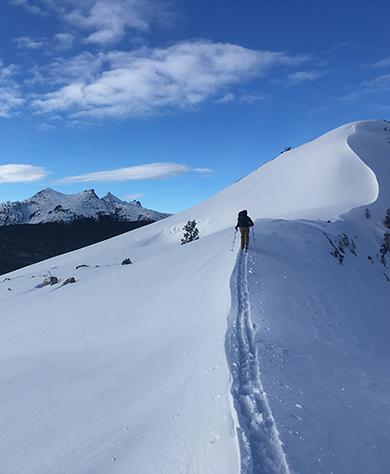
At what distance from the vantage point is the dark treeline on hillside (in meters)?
113

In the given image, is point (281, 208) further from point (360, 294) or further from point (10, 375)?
point (10, 375)

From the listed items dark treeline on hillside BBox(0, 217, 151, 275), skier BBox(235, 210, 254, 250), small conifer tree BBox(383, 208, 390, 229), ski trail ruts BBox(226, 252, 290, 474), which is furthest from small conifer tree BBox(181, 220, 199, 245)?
dark treeline on hillside BBox(0, 217, 151, 275)

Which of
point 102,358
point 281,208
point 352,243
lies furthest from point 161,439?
point 281,208

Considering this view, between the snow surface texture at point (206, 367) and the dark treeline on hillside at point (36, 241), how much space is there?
105m

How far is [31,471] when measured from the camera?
4.03 metres

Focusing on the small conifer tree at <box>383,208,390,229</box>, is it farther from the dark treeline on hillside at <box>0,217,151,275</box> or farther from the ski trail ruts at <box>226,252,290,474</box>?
the dark treeline on hillside at <box>0,217,151,275</box>

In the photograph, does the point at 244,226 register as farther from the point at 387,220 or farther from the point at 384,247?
the point at 387,220

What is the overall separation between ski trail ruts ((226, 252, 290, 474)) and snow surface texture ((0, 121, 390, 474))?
0.01 m

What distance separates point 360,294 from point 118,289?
31.8ft

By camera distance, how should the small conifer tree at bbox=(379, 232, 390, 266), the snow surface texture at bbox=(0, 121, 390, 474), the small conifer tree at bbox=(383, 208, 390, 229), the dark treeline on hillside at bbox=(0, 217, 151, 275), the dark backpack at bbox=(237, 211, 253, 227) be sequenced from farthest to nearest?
1. the dark treeline on hillside at bbox=(0, 217, 151, 275)
2. the small conifer tree at bbox=(383, 208, 390, 229)
3. the small conifer tree at bbox=(379, 232, 390, 266)
4. the dark backpack at bbox=(237, 211, 253, 227)
5. the snow surface texture at bbox=(0, 121, 390, 474)

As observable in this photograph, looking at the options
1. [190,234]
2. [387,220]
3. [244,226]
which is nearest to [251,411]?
[244,226]

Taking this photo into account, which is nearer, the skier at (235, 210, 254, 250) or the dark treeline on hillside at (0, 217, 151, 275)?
the skier at (235, 210, 254, 250)

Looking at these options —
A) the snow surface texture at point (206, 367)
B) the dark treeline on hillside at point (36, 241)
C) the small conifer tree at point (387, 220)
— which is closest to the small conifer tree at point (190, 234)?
the snow surface texture at point (206, 367)

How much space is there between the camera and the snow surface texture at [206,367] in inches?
141
